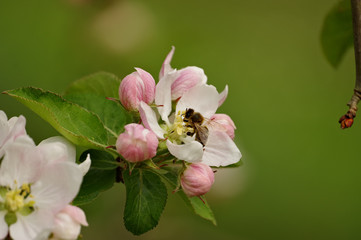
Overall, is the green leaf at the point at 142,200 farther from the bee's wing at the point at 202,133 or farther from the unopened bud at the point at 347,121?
the unopened bud at the point at 347,121

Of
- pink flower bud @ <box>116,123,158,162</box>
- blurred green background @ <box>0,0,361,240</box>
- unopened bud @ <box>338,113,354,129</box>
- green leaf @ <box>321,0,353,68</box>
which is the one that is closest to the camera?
pink flower bud @ <box>116,123,158,162</box>

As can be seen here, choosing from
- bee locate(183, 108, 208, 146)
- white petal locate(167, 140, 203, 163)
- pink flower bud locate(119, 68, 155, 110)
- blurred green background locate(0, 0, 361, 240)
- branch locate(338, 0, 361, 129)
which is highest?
branch locate(338, 0, 361, 129)

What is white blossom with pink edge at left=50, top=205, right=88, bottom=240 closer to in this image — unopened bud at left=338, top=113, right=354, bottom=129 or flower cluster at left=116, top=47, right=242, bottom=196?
flower cluster at left=116, top=47, right=242, bottom=196

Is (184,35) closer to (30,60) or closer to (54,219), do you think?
(30,60)

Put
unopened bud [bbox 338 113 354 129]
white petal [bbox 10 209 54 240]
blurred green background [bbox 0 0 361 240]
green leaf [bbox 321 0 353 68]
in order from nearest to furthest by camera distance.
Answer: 1. white petal [bbox 10 209 54 240]
2. unopened bud [bbox 338 113 354 129]
3. green leaf [bbox 321 0 353 68]
4. blurred green background [bbox 0 0 361 240]

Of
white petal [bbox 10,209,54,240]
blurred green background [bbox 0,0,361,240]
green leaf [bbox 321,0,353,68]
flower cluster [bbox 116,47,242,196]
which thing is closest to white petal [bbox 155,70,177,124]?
flower cluster [bbox 116,47,242,196]

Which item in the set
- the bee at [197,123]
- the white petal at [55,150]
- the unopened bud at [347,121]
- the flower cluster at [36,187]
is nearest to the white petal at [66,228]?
the flower cluster at [36,187]

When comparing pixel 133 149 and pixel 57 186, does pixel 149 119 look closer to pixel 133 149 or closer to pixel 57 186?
pixel 133 149

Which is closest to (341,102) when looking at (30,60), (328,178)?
(328,178)
